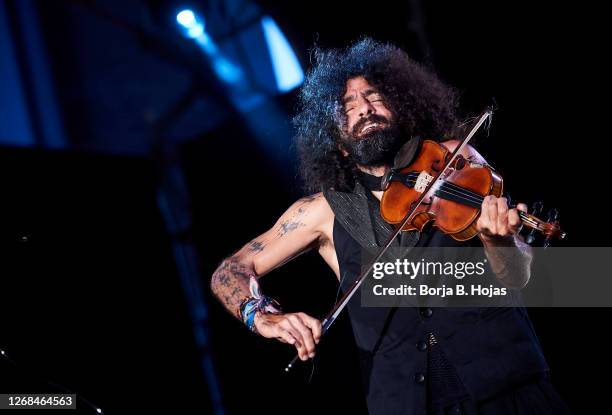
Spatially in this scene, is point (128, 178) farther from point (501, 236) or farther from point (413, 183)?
point (501, 236)

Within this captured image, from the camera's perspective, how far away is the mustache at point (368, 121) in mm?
2762

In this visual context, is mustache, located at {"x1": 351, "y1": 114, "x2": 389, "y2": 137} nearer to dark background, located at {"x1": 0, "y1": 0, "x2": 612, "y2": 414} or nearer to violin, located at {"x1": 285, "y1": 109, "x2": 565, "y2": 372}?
violin, located at {"x1": 285, "y1": 109, "x2": 565, "y2": 372}

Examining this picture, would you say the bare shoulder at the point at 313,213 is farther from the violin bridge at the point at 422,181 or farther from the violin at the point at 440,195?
the violin bridge at the point at 422,181

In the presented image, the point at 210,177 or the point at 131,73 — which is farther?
the point at 131,73

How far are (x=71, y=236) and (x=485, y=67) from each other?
2771 mm

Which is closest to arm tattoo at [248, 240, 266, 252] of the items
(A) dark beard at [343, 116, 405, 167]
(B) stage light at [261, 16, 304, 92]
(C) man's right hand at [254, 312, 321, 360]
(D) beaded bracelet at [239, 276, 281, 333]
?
(D) beaded bracelet at [239, 276, 281, 333]

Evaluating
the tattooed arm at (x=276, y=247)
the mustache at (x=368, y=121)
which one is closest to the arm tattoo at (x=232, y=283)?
the tattooed arm at (x=276, y=247)

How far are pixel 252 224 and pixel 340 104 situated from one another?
177 centimetres

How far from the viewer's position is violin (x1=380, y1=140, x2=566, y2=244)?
2172 millimetres

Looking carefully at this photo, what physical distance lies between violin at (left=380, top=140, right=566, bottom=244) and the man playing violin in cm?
6

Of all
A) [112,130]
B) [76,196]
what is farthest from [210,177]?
[112,130]

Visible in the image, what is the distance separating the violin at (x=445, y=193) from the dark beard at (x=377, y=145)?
0.53 ft

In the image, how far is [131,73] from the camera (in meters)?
7.44

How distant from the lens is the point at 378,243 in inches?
100
